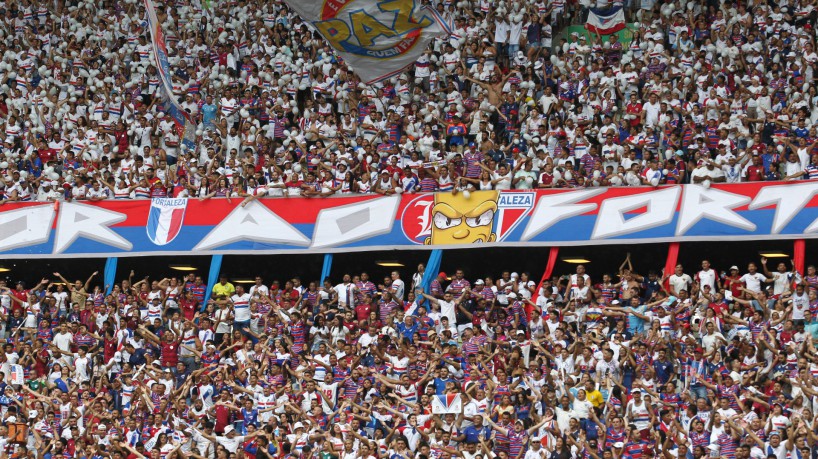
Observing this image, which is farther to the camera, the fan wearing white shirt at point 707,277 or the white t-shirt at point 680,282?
the white t-shirt at point 680,282

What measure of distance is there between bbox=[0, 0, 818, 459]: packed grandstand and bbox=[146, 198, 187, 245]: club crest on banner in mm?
53

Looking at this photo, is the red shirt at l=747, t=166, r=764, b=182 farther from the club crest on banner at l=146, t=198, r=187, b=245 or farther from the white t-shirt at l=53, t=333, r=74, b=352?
the white t-shirt at l=53, t=333, r=74, b=352

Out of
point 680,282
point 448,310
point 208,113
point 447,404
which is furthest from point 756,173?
point 208,113

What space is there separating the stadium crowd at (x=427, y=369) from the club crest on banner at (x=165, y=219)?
920 mm

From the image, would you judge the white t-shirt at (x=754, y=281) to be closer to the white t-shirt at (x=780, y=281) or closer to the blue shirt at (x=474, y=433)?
the white t-shirt at (x=780, y=281)

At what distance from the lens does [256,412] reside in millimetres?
22250

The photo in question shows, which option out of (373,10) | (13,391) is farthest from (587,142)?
(13,391)

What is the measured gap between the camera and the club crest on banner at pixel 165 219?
86.9 ft

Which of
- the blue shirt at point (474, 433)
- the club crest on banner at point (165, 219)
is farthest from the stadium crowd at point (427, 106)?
the blue shirt at point (474, 433)

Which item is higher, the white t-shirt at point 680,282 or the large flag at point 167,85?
the large flag at point 167,85

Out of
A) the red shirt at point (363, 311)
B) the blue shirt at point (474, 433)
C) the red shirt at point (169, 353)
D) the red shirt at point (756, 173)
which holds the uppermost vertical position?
the red shirt at point (756, 173)

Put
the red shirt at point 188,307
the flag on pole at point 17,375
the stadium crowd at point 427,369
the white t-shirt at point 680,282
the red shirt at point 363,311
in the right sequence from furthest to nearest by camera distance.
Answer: the red shirt at point 188,307 → the flag on pole at point 17,375 → the red shirt at point 363,311 → the white t-shirt at point 680,282 → the stadium crowd at point 427,369

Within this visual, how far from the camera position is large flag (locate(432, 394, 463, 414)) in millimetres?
20859

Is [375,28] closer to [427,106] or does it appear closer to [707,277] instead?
[427,106]
